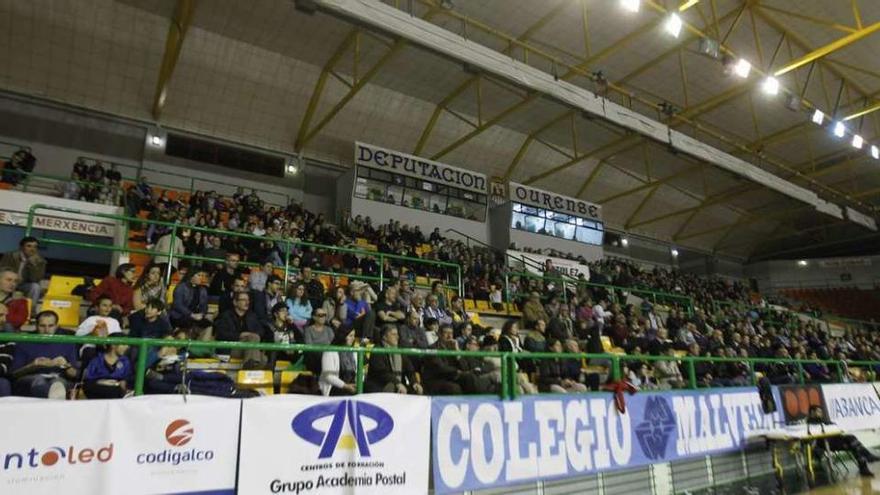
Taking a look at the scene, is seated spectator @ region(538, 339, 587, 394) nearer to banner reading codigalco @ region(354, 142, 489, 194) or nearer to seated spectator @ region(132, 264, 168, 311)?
seated spectator @ region(132, 264, 168, 311)

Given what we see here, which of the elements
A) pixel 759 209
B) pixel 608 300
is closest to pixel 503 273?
pixel 608 300

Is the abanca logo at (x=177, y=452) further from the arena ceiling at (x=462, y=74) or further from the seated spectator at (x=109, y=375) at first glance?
the arena ceiling at (x=462, y=74)

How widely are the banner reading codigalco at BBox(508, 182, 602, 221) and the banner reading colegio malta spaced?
53.6 feet

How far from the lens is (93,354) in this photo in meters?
3.97

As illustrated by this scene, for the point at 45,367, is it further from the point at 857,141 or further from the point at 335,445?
the point at 857,141

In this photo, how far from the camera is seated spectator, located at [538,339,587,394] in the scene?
570 cm

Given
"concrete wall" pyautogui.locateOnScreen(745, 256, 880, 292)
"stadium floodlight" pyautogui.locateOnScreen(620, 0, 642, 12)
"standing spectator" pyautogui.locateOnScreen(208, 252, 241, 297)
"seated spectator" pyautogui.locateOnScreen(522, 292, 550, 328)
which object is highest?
"stadium floodlight" pyautogui.locateOnScreen(620, 0, 642, 12)

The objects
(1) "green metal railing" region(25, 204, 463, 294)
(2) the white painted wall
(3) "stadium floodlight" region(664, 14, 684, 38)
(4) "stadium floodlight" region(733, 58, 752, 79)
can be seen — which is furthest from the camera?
(2) the white painted wall

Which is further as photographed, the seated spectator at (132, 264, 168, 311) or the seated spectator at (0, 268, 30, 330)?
the seated spectator at (132, 264, 168, 311)

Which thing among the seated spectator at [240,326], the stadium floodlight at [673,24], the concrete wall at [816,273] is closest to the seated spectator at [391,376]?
the seated spectator at [240,326]

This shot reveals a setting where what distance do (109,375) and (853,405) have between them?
9.64 m

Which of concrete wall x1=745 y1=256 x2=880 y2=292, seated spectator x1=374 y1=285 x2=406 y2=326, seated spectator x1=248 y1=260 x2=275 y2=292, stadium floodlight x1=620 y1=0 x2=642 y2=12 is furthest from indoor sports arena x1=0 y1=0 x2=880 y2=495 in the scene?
stadium floodlight x1=620 y1=0 x2=642 y2=12

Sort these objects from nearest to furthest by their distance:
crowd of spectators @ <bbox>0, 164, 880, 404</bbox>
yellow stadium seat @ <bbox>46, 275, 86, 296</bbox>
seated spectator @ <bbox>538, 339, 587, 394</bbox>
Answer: crowd of spectators @ <bbox>0, 164, 880, 404</bbox>, seated spectator @ <bbox>538, 339, 587, 394</bbox>, yellow stadium seat @ <bbox>46, 275, 86, 296</bbox>

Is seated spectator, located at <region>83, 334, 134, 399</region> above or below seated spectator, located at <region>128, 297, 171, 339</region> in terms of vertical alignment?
below
